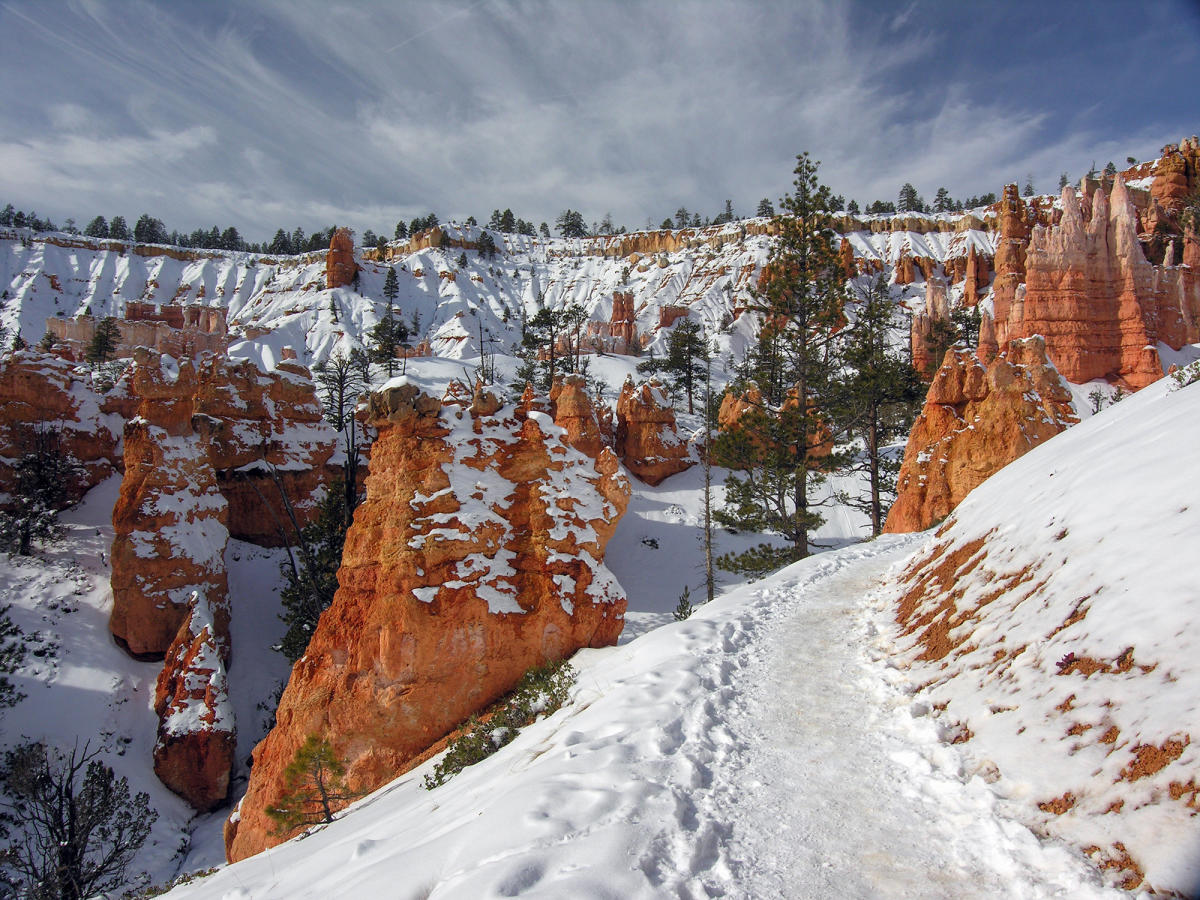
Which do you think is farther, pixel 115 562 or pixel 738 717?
pixel 115 562

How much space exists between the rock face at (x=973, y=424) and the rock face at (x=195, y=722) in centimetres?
1981

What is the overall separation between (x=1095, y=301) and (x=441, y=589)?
40.0 meters

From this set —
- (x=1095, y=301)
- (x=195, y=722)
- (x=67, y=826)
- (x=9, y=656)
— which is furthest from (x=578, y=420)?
(x=1095, y=301)

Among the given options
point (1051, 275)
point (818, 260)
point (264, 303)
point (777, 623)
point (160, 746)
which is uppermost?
point (264, 303)

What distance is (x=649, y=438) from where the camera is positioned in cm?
3162

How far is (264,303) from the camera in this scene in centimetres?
8750

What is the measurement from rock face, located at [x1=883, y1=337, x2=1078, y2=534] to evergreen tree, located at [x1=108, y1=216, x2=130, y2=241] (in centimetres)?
14794

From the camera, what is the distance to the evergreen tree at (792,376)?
14320 mm

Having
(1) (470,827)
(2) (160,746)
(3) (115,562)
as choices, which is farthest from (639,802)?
(3) (115,562)

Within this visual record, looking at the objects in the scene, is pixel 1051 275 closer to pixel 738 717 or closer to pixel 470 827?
pixel 738 717

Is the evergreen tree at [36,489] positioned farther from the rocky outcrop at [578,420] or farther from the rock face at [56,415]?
the rocky outcrop at [578,420]

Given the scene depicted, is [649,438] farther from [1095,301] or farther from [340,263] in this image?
[340,263]

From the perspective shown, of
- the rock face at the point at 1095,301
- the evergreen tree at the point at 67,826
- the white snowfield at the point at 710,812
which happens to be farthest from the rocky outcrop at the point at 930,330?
the evergreen tree at the point at 67,826

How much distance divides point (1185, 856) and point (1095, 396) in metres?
33.5
